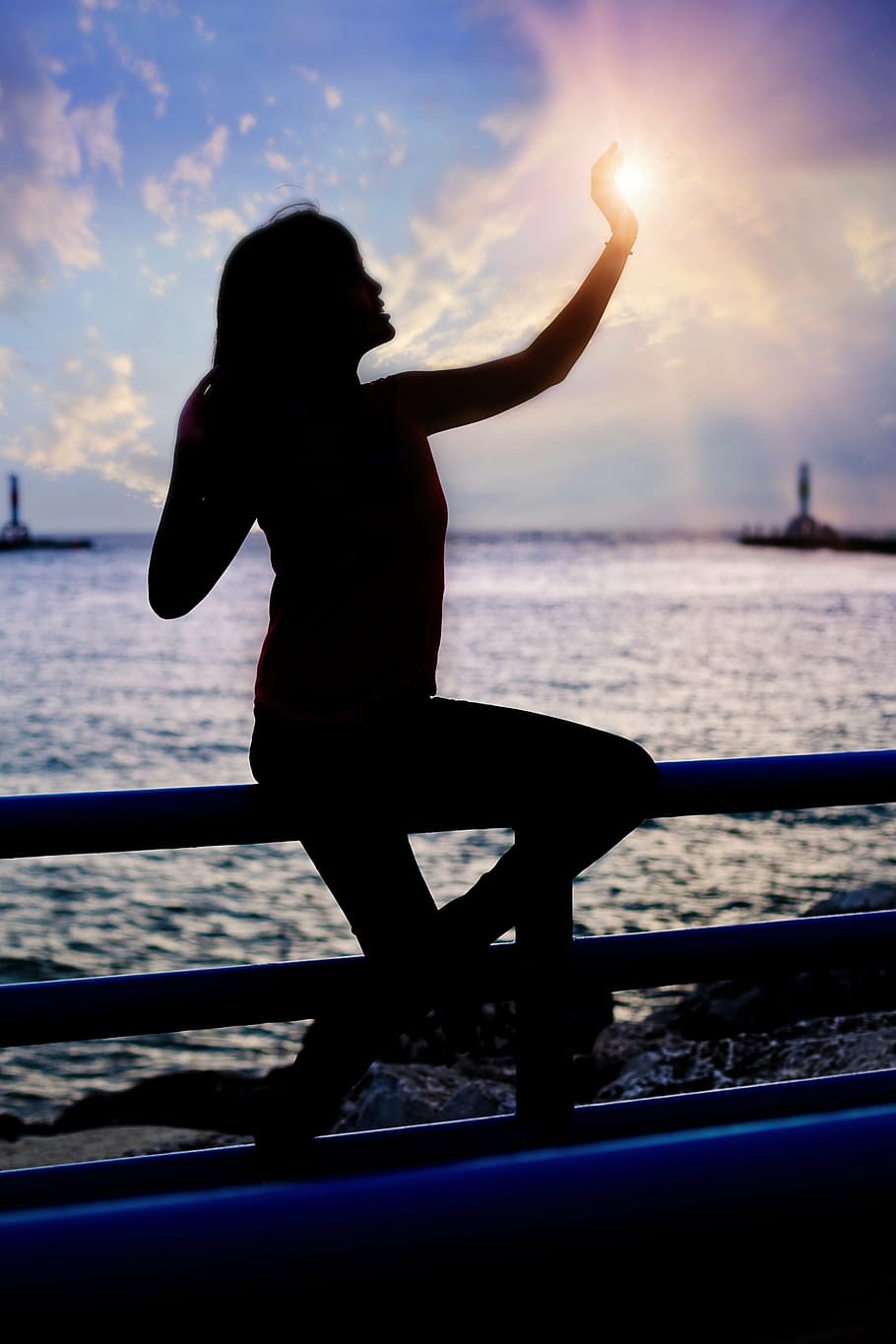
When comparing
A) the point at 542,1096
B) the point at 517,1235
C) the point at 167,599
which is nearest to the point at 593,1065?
the point at 542,1096

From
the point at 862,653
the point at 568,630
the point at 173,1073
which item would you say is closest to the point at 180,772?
the point at 173,1073

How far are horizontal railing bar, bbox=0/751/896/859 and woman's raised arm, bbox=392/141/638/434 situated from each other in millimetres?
805

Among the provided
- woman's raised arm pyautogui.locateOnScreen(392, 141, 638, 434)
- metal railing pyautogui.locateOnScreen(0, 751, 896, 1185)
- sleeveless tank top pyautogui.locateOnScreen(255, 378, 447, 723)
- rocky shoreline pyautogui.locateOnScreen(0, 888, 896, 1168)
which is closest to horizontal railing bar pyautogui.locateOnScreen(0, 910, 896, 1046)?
metal railing pyautogui.locateOnScreen(0, 751, 896, 1185)

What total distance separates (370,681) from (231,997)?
1.94 ft

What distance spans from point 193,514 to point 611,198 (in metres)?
1.22

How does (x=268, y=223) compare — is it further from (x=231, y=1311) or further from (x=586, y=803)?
(x=231, y=1311)

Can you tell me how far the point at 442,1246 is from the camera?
0.53 meters

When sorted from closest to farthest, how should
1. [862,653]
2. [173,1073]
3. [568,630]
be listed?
1. [173,1073]
2. [862,653]
3. [568,630]

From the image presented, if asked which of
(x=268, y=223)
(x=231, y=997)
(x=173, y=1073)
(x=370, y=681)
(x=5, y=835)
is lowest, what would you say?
(x=173, y=1073)

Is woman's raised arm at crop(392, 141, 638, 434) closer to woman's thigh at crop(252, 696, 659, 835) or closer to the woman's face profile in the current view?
the woman's face profile

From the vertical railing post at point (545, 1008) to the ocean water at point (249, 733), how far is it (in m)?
0.92

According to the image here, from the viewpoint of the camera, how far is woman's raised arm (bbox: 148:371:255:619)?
2094mm

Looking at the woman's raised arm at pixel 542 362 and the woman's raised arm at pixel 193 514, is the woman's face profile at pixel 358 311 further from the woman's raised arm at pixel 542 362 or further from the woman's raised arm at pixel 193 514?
the woman's raised arm at pixel 193 514

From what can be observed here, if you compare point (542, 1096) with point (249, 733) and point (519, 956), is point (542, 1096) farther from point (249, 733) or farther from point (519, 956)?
point (249, 733)
